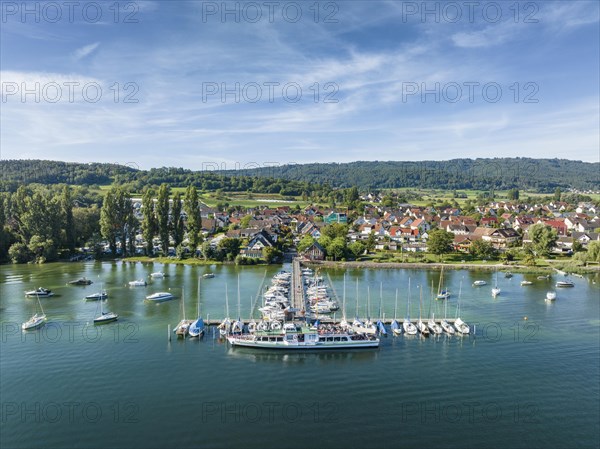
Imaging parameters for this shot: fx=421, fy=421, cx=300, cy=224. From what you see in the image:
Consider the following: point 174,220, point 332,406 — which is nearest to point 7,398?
point 332,406

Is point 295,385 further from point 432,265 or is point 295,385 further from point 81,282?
point 432,265

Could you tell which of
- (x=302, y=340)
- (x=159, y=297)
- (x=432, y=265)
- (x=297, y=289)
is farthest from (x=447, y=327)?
(x=432, y=265)

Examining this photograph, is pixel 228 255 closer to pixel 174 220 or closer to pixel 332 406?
pixel 174 220

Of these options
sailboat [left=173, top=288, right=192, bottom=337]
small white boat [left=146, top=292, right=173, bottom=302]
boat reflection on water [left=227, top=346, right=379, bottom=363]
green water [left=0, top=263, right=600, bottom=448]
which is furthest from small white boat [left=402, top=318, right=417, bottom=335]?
small white boat [left=146, top=292, right=173, bottom=302]

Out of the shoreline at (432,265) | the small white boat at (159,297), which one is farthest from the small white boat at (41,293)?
the shoreline at (432,265)

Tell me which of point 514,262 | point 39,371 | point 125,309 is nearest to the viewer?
point 39,371

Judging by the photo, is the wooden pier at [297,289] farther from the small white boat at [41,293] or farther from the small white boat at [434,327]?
the small white boat at [41,293]
